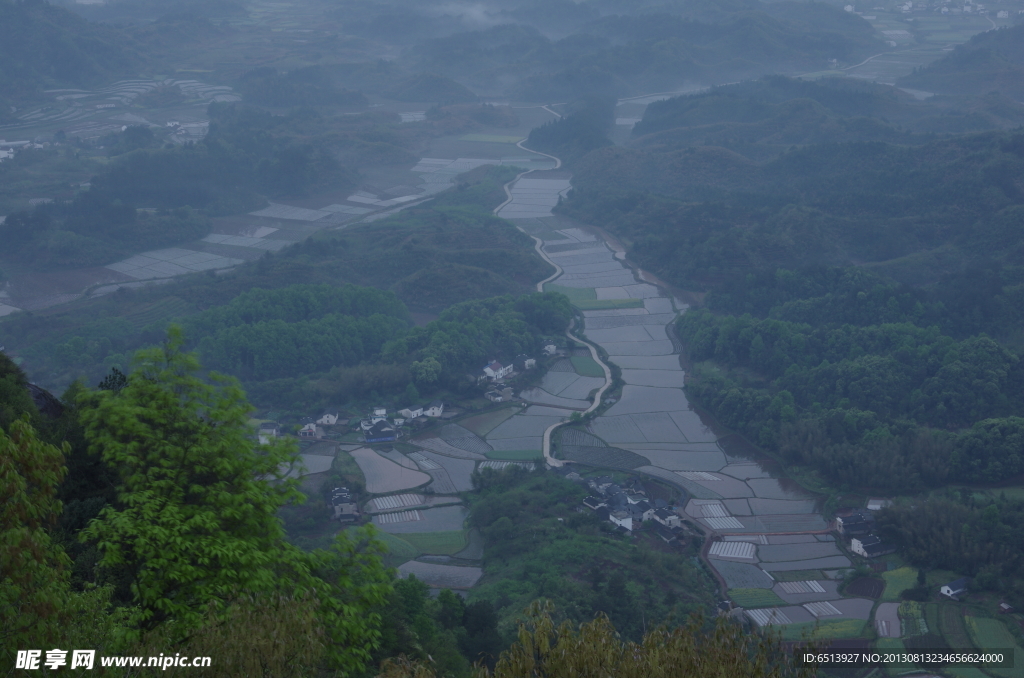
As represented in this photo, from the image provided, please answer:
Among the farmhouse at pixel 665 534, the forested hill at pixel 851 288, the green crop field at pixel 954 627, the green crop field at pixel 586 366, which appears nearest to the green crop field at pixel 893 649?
the green crop field at pixel 954 627

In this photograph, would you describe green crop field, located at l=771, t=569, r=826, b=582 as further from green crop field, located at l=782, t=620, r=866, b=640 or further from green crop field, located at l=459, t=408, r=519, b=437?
green crop field, located at l=459, t=408, r=519, b=437

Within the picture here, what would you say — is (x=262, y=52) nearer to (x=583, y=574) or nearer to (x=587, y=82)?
(x=587, y=82)

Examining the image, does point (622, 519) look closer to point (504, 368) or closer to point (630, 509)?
point (630, 509)

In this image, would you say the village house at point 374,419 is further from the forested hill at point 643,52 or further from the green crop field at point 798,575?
the forested hill at point 643,52

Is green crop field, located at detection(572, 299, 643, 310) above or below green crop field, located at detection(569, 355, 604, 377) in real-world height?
above

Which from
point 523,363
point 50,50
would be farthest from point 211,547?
point 50,50

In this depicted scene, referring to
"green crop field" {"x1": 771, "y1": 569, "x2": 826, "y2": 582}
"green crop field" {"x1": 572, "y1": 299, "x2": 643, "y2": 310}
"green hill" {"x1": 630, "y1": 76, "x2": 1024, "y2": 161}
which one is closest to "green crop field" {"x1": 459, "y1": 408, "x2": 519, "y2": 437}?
"green crop field" {"x1": 572, "y1": 299, "x2": 643, "y2": 310}

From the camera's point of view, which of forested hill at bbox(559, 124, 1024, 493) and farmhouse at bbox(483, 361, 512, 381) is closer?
forested hill at bbox(559, 124, 1024, 493)

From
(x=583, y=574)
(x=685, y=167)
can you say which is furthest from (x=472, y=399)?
(x=685, y=167)
